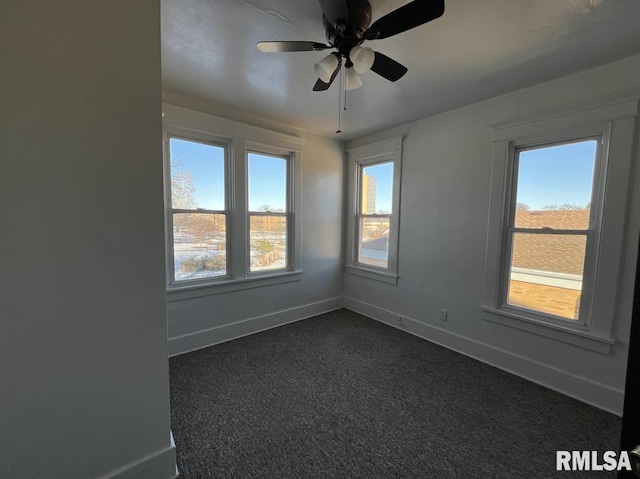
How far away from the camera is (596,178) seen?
203 cm

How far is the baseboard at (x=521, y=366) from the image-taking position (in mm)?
2006

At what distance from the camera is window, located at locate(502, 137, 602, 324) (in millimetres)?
2092

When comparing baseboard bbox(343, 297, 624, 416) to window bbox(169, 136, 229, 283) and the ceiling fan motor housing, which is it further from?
the ceiling fan motor housing

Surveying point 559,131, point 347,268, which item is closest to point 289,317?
point 347,268

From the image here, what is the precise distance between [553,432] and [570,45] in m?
2.55

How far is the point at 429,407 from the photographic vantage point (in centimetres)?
Result: 199

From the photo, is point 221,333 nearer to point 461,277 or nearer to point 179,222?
point 179,222

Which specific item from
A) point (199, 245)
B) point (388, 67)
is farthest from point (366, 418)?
point (388, 67)

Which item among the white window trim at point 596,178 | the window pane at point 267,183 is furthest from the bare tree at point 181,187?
the white window trim at point 596,178

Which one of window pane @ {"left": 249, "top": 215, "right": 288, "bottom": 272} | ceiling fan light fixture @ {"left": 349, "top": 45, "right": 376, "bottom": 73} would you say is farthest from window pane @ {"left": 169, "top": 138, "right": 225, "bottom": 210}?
ceiling fan light fixture @ {"left": 349, "top": 45, "right": 376, "bottom": 73}

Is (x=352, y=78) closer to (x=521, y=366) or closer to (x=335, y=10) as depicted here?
(x=335, y=10)

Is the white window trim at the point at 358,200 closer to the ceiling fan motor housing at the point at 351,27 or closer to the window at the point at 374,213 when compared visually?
the window at the point at 374,213

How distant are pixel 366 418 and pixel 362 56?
2.28 metres

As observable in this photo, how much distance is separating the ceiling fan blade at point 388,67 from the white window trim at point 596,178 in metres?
1.39
